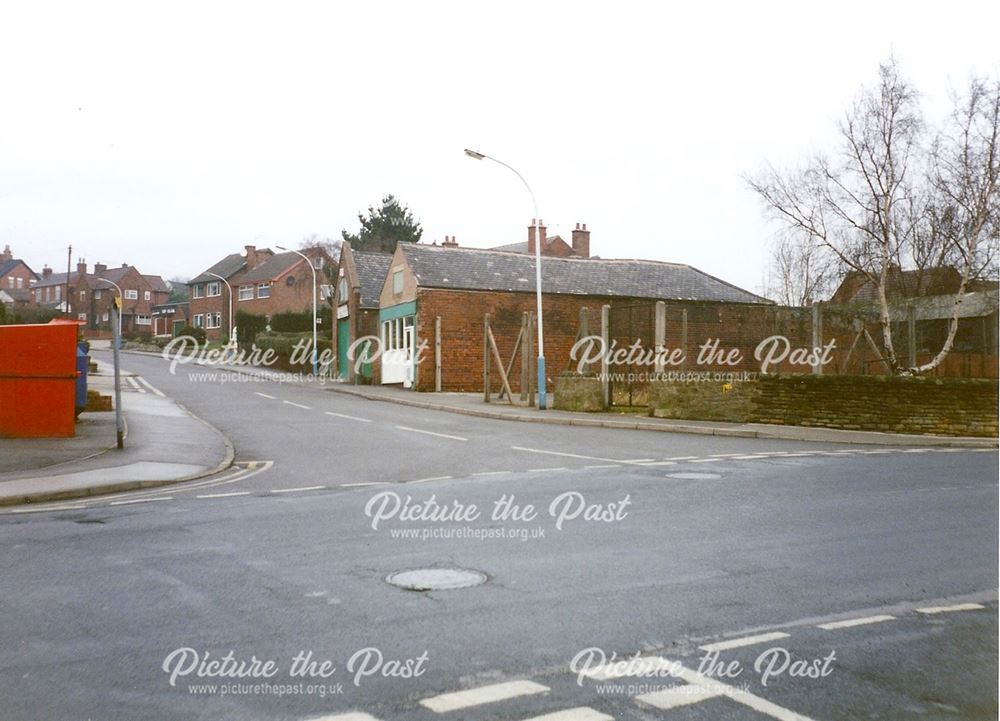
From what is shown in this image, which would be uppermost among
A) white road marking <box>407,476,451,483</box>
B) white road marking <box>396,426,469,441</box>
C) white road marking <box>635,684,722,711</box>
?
white road marking <box>635,684,722,711</box>

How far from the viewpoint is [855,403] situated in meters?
19.8

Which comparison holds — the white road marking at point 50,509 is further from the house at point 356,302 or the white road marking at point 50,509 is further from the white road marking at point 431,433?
the house at point 356,302

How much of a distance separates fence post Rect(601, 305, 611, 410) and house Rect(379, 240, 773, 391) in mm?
10839

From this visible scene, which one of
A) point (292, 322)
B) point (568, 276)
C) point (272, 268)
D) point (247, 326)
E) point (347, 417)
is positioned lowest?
point (347, 417)

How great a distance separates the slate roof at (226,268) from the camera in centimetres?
9369

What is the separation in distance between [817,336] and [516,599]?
16843 mm

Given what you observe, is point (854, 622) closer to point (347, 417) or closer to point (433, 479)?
point (433, 479)

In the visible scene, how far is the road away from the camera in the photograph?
14.1ft

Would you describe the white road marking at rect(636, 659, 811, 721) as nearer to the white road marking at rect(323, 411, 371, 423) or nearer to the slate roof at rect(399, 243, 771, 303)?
the white road marking at rect(323, 411, 371, 423)

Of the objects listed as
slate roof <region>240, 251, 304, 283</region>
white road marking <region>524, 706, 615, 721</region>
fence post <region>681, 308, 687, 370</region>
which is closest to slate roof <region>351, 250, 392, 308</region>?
fence post <region>681, 308, 687, 370</region>

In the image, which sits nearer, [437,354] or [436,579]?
[436,579]

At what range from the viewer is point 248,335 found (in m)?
76.5

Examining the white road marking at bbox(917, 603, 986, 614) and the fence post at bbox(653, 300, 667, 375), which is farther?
the fence post at bbox(653, 300, 667, 375)

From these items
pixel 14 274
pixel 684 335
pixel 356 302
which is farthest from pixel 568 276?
pixel 14 274
